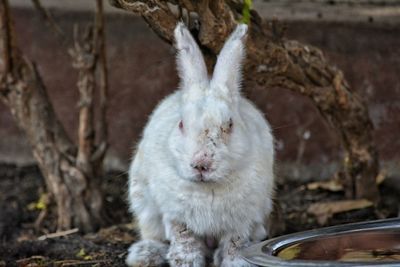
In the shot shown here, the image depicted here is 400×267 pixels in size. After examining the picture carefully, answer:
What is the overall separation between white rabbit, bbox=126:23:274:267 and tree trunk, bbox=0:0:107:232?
901mm

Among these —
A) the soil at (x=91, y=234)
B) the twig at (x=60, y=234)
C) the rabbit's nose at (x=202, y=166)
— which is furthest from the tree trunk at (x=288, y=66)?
the twig at (x=60, y=234)

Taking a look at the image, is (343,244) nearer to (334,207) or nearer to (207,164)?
(207,164)

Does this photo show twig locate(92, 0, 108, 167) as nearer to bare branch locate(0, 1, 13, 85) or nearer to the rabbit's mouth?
bare branch locate(0, 1, 13, 85)

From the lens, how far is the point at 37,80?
495 cm

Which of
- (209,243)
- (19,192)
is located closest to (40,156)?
(19,192)

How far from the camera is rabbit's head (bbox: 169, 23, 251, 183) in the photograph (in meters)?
3.50

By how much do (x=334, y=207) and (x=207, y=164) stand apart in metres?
1.74

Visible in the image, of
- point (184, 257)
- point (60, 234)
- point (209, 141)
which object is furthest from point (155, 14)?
point (60, 234)

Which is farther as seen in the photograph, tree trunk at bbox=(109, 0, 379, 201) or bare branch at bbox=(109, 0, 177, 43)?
tree trunk at bbox=(109, 0, 379, 201)

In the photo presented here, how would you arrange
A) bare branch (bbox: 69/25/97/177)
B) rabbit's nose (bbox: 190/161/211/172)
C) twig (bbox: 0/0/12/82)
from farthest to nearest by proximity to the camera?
bare branch (bbox: 69/25/97/177) → twig (bbox: 0/0/12/82) → rabbit's nose (bbox: 190/161/211/172)

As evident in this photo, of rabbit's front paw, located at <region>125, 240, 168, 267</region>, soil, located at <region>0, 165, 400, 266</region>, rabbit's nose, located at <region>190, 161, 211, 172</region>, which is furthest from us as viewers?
soil, located at <region>0, 165, 400, 266</region>

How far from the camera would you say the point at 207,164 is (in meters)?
3.47

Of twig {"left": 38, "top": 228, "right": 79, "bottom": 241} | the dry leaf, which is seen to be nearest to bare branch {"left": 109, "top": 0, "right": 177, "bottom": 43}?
twig {"left": 38, "top": 228, "right": 79, "bottom": 241}

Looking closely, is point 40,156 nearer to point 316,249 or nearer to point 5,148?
point 5,148
